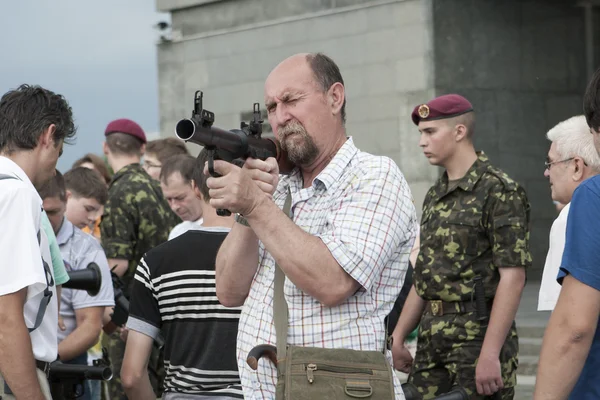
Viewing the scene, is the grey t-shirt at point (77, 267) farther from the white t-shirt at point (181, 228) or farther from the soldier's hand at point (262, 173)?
the soldier's hand at point (262, 173)

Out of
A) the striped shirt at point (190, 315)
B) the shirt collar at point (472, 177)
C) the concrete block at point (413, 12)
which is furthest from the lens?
the concrete block at point (413, 12)

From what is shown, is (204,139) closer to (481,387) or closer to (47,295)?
(47,295)

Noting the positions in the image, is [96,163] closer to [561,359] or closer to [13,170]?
[13,170]

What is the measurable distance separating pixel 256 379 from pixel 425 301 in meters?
2.83

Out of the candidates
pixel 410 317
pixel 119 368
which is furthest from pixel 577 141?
pixel 119 368

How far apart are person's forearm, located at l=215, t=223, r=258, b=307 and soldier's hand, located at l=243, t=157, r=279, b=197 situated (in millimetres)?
230

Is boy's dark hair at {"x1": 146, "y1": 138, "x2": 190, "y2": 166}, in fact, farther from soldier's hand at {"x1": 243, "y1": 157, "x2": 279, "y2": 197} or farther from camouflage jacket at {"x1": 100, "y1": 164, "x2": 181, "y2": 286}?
soldier's hand at {"x1": 243, "y1": 157, "x2": 279, "y2": 197}

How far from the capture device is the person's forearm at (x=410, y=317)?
582 cm

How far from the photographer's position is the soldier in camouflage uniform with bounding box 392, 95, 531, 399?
5.24 meters

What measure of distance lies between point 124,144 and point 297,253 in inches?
194

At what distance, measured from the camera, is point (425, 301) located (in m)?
5.87

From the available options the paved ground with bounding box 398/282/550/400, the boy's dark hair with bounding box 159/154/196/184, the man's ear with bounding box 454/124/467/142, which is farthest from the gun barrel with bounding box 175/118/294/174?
the paved ground with bounding box 398/282/550/400

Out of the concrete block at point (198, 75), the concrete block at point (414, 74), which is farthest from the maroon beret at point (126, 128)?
the concrete block at point (198, 75)

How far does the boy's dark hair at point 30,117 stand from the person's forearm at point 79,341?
4.97 ft
